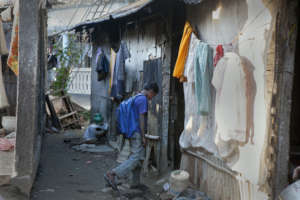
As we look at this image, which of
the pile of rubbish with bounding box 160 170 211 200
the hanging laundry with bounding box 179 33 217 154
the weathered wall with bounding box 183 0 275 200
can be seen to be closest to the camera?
the weathered wall with bounding box 183 0 275 200

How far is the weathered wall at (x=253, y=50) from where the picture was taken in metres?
4.09

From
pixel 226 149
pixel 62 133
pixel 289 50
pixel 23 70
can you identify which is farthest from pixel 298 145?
pixel 62 133

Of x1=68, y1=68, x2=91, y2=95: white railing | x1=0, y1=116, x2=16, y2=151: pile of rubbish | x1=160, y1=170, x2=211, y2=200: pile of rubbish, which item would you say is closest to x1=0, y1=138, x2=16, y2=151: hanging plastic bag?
x1=0, y1=116, x2=16, y2=151: pile of rubbish

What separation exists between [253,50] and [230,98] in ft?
2.47

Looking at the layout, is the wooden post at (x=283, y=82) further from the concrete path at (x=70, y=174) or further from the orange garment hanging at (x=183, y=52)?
the concrete path at (x=70, y=174)

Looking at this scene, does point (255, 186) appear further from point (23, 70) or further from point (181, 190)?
point (23, 70)

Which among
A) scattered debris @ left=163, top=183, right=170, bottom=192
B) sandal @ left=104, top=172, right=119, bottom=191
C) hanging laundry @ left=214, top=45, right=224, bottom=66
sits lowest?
scattered debris @ left=163, top=183, right=170, bottom=192

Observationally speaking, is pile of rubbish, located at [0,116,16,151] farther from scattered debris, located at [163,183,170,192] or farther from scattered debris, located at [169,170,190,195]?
scattered debris, located at [169,170,190,195]

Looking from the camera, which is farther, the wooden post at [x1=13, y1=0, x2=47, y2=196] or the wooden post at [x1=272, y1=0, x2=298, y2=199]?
the wooden post at [x1=13, y1=0, x2=47, y2=196]

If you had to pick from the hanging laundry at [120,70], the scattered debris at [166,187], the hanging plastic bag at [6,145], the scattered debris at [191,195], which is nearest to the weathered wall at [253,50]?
the scattered debris at [191,195]

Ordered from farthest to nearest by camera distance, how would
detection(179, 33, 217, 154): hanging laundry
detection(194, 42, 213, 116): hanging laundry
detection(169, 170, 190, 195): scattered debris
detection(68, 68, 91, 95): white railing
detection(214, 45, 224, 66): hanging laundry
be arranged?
1. detection(68, 68, 91, 95): white railing
2. detection(169, 170, 190, 195): scattered debris
3. detection(179, 33, 217, 154): hanging laundry
4. detection(194, 42, 213, 116): hanging laundry
5. detection(214, 45, 224, 66): hanging laundry

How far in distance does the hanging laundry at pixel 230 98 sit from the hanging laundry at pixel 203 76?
27 centimetres

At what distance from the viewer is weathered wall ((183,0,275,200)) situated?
409cm

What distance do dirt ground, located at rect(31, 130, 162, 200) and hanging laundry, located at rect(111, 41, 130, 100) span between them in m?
1.96
